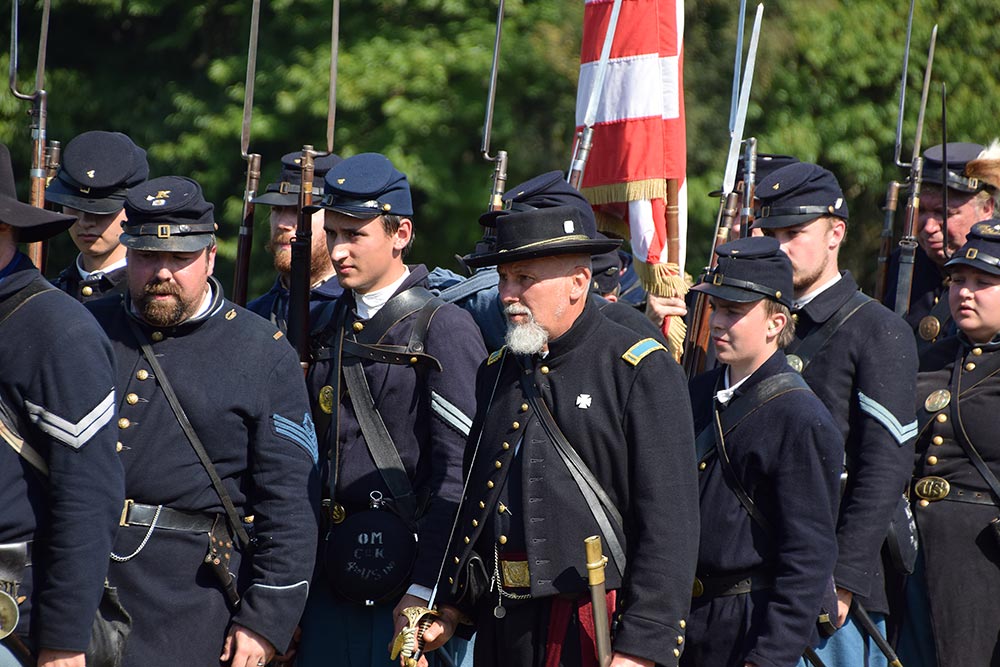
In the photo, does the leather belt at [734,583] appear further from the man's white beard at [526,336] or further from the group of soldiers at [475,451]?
the man's white beard at [526,336]

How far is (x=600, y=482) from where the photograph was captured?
4.47m

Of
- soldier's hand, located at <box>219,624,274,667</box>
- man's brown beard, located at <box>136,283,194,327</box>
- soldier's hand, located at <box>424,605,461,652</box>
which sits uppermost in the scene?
man's brown beard, located at <box>136,283,194,327</box>

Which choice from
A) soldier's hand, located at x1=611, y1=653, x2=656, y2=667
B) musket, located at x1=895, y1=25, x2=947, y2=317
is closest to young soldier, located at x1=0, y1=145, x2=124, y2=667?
soldier's hand, located at x1=611, y1=653, x2=656, y2=667

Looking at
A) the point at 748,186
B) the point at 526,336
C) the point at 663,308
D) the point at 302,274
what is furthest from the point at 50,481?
the point at 748,186

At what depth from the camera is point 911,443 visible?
18.6 ft

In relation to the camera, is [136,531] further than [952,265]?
No

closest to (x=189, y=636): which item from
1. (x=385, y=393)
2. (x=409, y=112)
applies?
(x=385, y=393)

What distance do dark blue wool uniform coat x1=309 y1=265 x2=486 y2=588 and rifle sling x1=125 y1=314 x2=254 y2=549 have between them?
0.51 metres

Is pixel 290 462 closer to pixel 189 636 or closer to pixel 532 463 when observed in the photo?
pixel 189 636

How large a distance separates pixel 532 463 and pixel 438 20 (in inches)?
348

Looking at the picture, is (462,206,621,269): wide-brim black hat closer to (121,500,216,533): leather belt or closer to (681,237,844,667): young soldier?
(681,237,844,667): young soldier

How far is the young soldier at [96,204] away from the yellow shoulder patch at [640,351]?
250cm

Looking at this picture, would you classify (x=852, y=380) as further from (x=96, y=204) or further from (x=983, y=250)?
(x=96, y=204)

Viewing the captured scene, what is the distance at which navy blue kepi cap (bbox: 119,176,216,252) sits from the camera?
5137 mm
